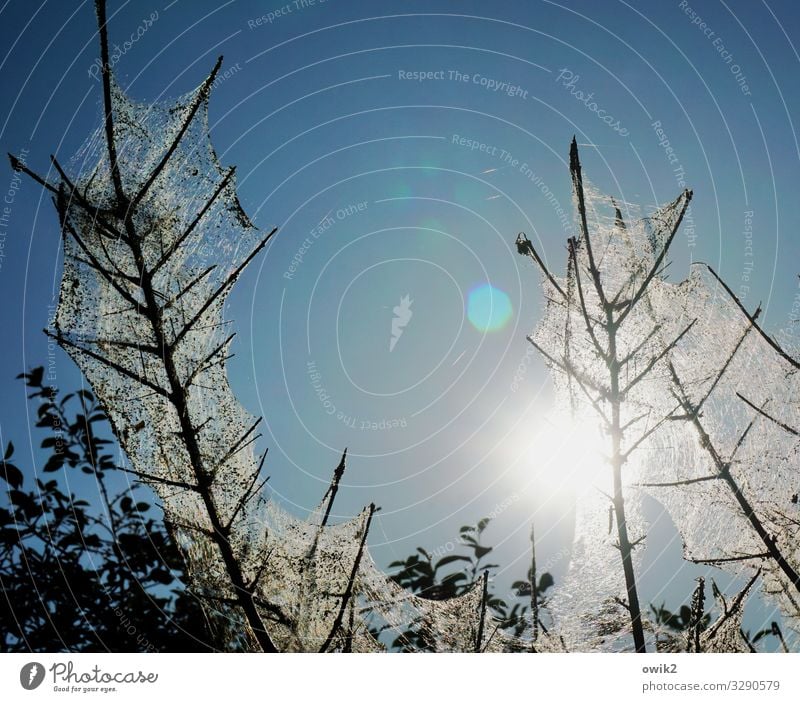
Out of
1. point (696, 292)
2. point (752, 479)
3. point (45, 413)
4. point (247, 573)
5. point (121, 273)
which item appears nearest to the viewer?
point (121, 273)

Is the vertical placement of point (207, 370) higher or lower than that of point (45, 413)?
lower

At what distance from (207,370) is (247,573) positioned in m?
0.60

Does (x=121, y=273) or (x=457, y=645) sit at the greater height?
(x=121, y=273)

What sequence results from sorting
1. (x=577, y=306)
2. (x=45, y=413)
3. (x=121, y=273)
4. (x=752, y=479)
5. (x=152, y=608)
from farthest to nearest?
(x=45, y=413)
(x=152, y=608)
(x=752, y=479)
(x=577, y=306)
(x=121, y=273)

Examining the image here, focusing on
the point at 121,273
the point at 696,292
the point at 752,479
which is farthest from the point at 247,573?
the point at 696,292

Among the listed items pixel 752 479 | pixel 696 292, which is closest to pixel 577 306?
pixel 696 292

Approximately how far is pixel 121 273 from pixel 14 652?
1.58m

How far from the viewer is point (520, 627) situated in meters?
2.91

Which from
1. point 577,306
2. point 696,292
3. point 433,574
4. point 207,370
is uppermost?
point 696,292

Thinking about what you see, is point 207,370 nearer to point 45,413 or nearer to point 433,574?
point 45,413

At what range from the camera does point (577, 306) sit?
1837mm

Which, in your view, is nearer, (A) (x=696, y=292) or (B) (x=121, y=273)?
(B) (x=121, y=273)
